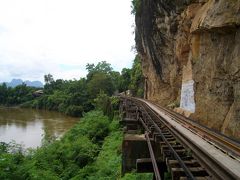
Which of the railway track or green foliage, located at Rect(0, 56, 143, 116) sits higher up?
green foliage, located at Rect(0, 56, 143, 116)

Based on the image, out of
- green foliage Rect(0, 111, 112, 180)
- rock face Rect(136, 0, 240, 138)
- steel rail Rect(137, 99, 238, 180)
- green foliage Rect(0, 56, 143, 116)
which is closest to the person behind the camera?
steel rail Rect(137, 99, 238, 180)

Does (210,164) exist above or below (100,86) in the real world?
below

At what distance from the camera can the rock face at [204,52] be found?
1500 centimetres

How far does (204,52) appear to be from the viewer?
19578mm

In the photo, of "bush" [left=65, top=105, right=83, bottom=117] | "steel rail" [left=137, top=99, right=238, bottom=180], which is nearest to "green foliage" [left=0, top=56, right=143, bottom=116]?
"bush" [left=65, top=105, right=83, bottom=117]

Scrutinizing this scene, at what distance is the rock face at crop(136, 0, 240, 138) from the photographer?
1500 cm

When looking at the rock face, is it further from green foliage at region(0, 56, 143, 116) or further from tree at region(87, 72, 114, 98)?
tree at region(87, 72, 114, 98)

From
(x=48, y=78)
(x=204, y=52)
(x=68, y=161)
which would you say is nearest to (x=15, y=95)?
(x=48, y=78)

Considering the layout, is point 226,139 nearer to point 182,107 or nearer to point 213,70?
point 213,70

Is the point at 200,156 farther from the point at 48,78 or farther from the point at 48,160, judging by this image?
the point at 48,78

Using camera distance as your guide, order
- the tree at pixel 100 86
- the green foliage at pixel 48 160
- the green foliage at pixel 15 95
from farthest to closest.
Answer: the green foliage at pixel 15 95 < the tree at pixel 100 86 < the green foliage at pixel 48 160

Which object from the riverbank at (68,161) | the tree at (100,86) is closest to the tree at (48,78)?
the tree at (100,86)

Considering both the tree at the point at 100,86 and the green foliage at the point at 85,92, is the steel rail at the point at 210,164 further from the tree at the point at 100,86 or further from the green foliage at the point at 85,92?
the tree at the point at 100,86

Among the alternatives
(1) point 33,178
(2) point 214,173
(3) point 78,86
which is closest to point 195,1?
(1) point 33,178
